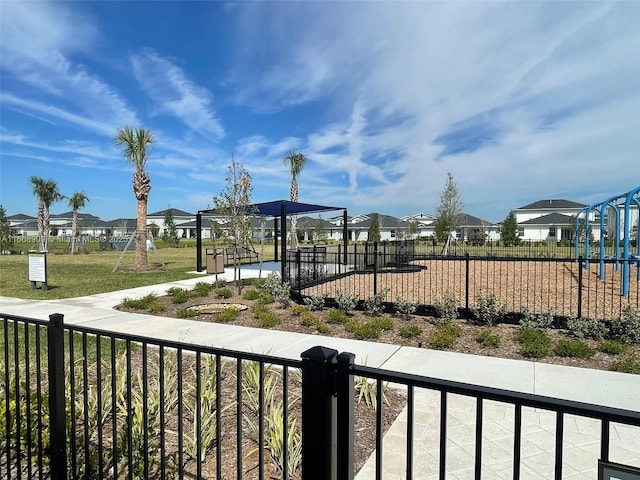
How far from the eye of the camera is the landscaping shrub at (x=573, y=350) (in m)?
5.53

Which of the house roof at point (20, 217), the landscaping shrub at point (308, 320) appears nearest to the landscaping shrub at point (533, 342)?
the landscaping shrub at point (308, 320)

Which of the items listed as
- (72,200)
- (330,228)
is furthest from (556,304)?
(330,228)

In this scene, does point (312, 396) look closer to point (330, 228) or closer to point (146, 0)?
point (146, 0)

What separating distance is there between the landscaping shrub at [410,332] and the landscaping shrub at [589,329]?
7.83 feet

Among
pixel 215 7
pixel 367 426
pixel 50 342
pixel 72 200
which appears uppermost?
pixel 215 7

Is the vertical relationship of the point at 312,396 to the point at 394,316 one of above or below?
above

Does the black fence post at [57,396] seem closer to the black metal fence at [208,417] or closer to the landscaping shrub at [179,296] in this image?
the black metal fence at [208,417]

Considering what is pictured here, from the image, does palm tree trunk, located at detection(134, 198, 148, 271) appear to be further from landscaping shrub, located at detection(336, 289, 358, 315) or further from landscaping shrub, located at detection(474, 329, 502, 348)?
landscaping shrub, located at detection(474, 329, 502, 348)

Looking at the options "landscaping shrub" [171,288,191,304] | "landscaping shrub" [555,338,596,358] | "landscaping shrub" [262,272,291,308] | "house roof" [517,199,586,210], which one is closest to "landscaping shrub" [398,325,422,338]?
"landscaping shrub" [555,338,596,358]

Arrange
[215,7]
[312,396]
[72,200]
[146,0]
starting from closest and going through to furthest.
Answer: [312,396] < [146,0] < [215,7] < [72,200]

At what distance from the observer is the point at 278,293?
9.51 m

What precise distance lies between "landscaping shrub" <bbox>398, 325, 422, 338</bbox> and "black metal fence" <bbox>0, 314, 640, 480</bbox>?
203 centimetres

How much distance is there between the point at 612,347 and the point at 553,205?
58.6 meters

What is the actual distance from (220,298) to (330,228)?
55123 mm
